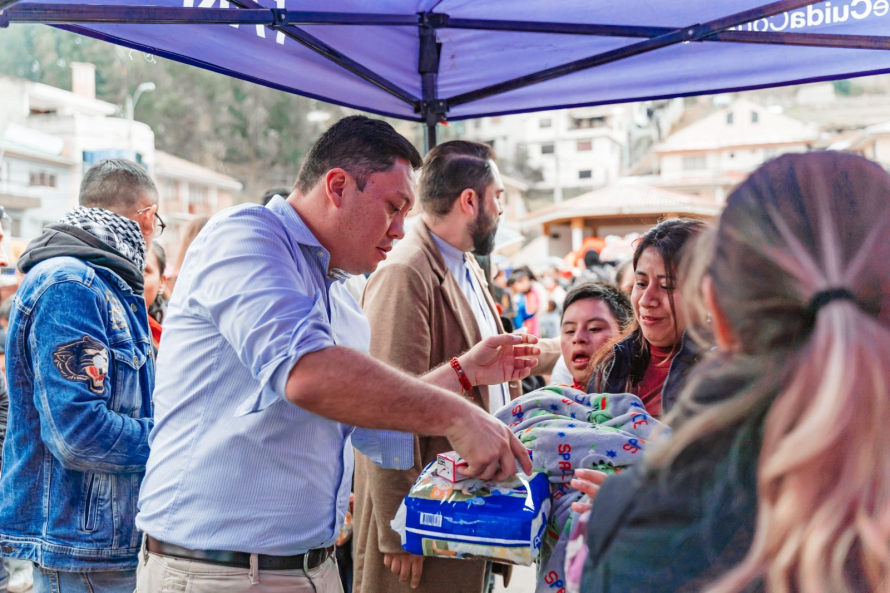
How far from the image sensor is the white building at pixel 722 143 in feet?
198

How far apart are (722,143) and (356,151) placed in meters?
70.5

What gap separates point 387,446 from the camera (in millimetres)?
2451

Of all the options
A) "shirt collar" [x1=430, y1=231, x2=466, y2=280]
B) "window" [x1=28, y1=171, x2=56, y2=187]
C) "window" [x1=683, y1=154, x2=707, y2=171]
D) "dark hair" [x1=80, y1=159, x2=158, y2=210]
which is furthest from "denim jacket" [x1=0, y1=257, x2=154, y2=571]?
"window" [x1=683, y1=154, x2=707, y2=171]

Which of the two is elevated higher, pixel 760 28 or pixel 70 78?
pixel 70 78

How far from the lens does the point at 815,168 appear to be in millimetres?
1107

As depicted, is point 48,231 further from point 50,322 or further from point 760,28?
point 760,28

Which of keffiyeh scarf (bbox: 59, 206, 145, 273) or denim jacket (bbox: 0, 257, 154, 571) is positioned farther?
keffiyeh scarf (bbox: 59, 206, 145, 273)

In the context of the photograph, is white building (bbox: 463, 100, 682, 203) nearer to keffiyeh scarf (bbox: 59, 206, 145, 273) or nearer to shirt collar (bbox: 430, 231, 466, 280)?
shirt collar (bbox: 430, 231, 466, 280)

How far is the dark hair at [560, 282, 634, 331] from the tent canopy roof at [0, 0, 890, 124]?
42.3 inches

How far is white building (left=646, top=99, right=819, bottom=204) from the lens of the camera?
60.2 meters

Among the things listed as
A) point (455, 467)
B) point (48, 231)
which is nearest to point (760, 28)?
point (455, 467)

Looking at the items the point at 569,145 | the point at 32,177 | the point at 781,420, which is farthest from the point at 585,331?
the point at 569,145

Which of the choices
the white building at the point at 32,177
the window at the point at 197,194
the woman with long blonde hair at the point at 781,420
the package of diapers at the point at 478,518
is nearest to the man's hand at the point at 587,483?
the package of diapers at the point at 478,518

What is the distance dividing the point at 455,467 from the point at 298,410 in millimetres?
456
